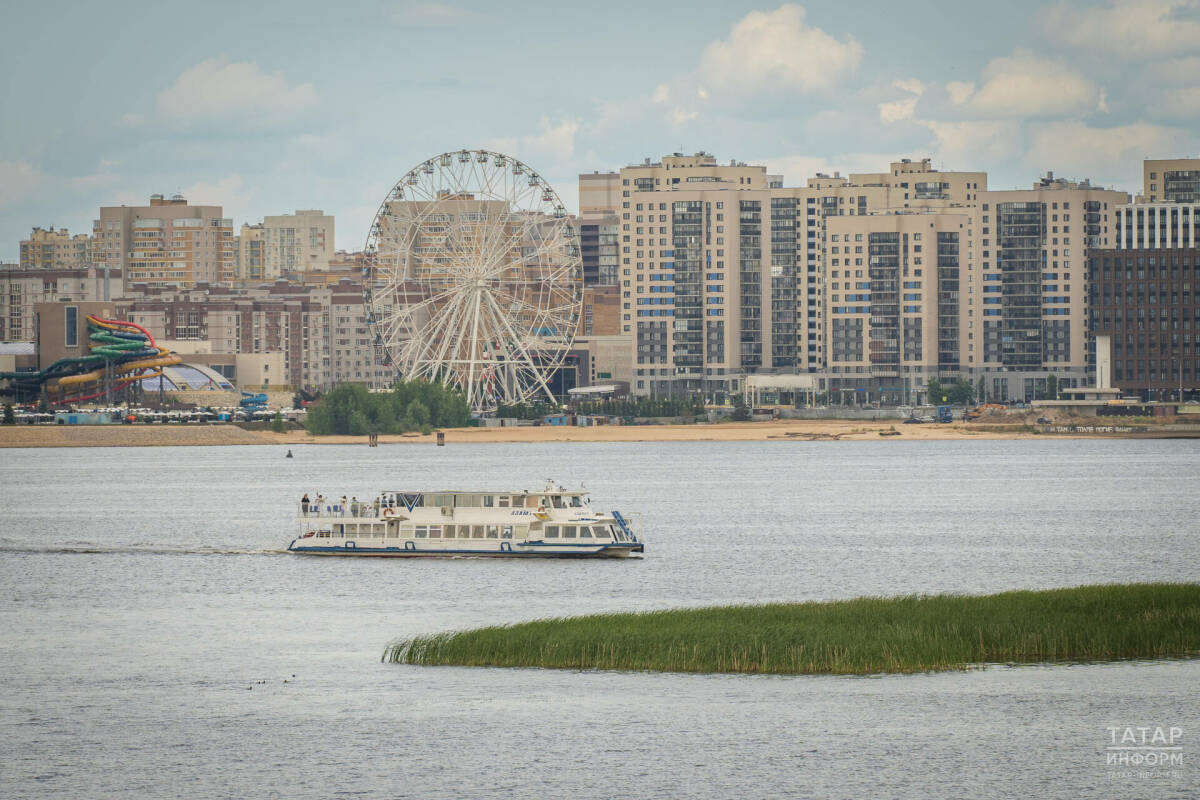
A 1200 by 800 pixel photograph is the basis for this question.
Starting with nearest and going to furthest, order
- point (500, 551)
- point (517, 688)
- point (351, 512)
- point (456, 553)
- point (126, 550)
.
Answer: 1. point (517, 688)
2. point (500, 551)
3. point (456, 553)
4. point (351, 512)
5. point (126, 550)

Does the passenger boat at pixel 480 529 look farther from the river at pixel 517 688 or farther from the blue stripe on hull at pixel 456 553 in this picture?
the river at pixel 517 688

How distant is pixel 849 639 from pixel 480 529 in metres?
39.9

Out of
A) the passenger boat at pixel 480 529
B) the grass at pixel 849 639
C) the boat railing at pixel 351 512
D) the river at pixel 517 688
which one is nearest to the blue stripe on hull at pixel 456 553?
the passenger boat at pixel 480 529

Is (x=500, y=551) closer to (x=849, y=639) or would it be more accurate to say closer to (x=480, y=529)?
(x=480, y=529)

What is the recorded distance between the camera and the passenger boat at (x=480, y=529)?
3632 inches

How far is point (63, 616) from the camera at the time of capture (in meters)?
73.0

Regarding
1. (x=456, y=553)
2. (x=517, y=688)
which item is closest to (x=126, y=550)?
(x=456, y=553)

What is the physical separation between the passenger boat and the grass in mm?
30426

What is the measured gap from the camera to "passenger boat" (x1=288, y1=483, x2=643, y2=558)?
92250mm

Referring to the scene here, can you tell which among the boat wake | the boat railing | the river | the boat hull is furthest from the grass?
the boat wake

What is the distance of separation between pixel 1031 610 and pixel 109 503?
99.4m

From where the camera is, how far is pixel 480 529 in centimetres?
9362

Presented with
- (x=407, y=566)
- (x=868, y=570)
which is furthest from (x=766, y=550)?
(x=407, y=566)

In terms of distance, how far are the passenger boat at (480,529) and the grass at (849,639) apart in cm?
3043
